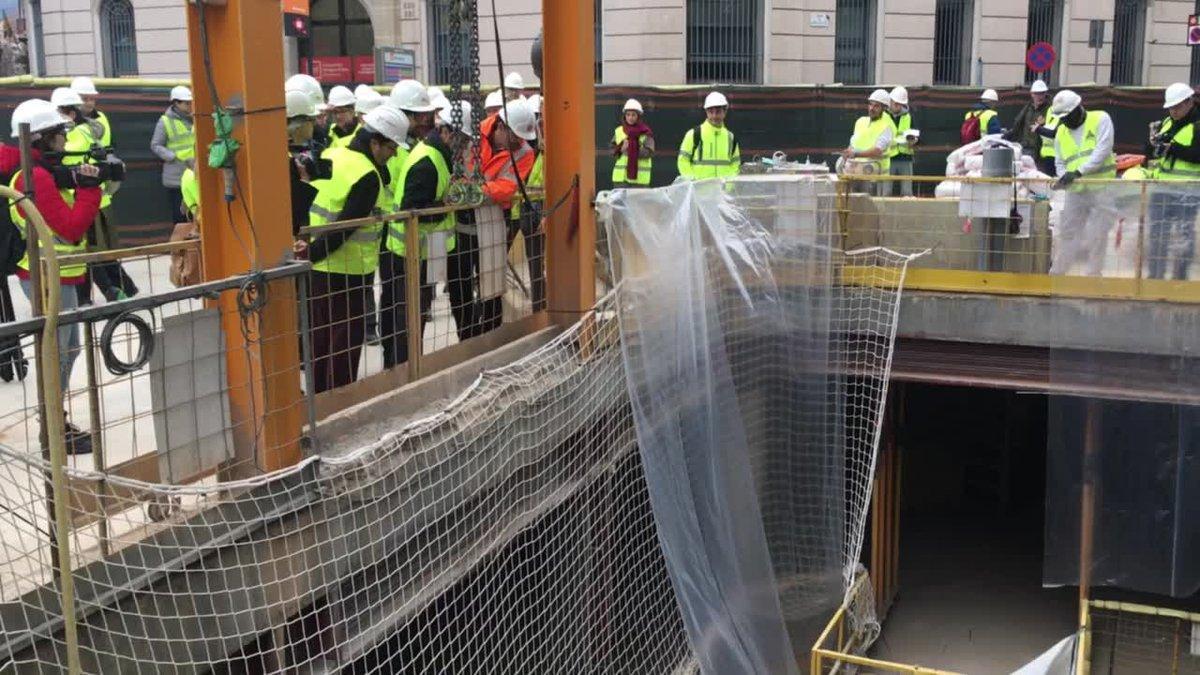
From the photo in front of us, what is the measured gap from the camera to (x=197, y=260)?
17.7 feet

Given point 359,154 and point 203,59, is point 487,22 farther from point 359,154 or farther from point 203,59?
point 203,59

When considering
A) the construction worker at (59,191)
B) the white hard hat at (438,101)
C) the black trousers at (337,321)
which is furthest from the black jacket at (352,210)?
the white hard hat at (438,101)

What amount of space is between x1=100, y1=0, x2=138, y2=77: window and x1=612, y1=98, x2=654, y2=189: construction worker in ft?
36.9

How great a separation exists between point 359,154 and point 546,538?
2323mm

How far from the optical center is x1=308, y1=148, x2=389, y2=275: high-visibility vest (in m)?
6.39

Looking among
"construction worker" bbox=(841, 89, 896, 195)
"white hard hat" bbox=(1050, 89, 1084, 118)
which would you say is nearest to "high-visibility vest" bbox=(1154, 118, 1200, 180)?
"white hard hat" bbox=(1050, 89, 1084, 118)

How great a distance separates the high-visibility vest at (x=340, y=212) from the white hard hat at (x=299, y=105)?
0.86 ft

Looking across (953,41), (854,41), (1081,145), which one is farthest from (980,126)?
(953,41)

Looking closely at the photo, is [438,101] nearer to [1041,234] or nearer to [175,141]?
[175,141]

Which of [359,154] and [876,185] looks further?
[876,185]

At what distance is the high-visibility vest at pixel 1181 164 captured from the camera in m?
10.2

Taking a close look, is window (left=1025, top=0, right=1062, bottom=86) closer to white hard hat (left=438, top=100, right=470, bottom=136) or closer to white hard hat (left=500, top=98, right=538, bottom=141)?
white hard hat (left=500, top=98, right=538, bottom=141)

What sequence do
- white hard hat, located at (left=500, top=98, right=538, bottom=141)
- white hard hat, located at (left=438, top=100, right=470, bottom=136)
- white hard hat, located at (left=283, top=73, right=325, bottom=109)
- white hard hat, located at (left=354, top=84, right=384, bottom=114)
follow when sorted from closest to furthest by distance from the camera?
white hard hat, located at (left=438, top=100, right=470, bottom=136) → white hard hat, located at (left=283, top=73, right=325, bottom=109) → white hard hat, located at (left=500, top=98, right=538, bottom=141) → white hard hat, located at (left=354, top=84, right=384, bottom=114)

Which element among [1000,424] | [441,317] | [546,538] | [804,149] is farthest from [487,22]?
[546,538]
